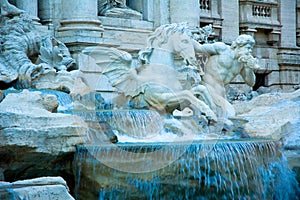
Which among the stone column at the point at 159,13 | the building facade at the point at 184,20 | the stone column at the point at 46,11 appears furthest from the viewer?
the stone column at the point at 159,13

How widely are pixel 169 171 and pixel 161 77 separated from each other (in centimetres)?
345

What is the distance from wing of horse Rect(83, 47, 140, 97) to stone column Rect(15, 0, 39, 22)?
2.51 metres

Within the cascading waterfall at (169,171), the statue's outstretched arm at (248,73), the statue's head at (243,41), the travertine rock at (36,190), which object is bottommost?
the cascading waterfall at (169,171)

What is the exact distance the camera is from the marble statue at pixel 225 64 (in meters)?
16.0

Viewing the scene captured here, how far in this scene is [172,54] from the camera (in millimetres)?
15781

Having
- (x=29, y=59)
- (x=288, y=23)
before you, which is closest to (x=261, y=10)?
(x=288, y=23)

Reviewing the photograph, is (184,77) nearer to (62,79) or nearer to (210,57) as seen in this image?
(210,57)

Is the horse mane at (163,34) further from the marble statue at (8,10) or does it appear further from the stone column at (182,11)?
the stone column at (182,11)

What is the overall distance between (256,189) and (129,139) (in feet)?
6.71

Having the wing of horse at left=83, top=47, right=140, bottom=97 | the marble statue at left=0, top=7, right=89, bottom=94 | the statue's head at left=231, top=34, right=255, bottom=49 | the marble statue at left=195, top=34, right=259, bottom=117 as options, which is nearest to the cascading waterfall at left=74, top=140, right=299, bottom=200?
the wing of horse at left=83, top=47, right=140, bottom=97

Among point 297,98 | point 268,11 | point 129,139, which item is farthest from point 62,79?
point 268,11

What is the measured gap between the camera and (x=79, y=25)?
59.4ft

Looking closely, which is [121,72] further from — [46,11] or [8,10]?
[46,11]

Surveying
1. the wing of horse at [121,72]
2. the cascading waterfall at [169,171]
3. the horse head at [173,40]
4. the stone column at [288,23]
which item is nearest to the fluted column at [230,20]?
the stone column at [288,23]
